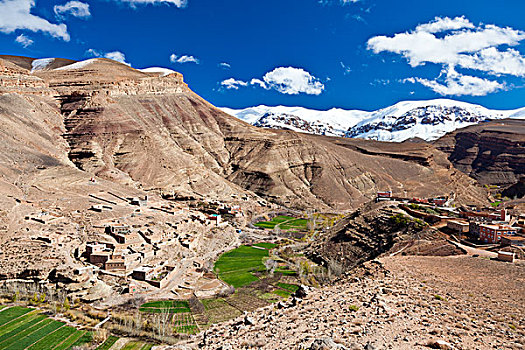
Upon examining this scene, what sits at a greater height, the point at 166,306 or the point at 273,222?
the point at 273,222

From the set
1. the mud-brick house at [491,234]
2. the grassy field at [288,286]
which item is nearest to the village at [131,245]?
the grassy field at [288,286]

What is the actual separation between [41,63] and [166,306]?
160239 millimetres

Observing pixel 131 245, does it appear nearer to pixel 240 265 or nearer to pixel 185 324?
pixel 240 265

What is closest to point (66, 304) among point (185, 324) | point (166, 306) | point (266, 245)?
point (166, 306)

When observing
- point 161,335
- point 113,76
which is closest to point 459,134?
point 113,76

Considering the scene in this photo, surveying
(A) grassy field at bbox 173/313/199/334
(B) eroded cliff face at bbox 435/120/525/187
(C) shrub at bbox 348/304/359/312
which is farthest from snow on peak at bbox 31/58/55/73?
(B) eroded cliff face at bbox 435/120/525/187

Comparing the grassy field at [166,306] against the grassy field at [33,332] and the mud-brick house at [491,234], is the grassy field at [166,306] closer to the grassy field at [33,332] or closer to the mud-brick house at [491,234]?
the grassy field at [33,332]

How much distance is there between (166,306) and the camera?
91.7ft

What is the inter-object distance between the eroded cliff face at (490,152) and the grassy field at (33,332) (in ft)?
452

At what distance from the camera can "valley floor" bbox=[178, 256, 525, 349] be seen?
952cm

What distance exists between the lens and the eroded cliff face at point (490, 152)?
126500 millimetres

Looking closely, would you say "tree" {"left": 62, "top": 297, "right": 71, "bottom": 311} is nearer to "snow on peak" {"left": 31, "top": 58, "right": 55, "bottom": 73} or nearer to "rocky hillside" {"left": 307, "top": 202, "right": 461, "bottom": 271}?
"rocky hillside" {"left": 307, "top": 202, "right": 461, "bottom": 271}

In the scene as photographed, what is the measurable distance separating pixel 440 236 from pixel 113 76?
104101 millimetres

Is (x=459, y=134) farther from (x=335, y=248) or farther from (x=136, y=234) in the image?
(x=136, y=234)
